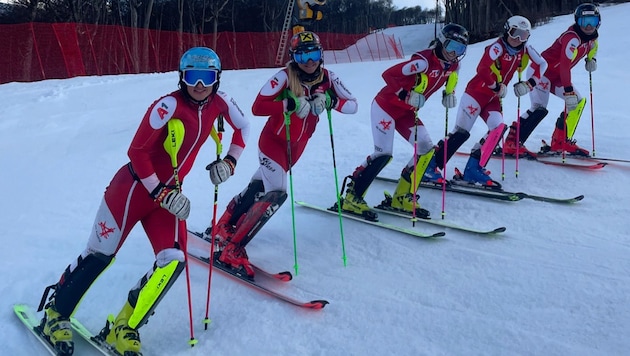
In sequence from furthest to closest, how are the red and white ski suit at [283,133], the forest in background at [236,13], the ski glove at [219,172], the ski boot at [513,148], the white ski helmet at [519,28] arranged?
the forest in background at [236,13]
the ski boot at [513,148]
the white ski helmet at [519,28]
the red and white ski suit at [283,133]
the ski glove at [219,172]

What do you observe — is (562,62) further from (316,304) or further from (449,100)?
(316,304)

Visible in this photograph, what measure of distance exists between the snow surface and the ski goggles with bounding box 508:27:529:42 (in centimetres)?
170

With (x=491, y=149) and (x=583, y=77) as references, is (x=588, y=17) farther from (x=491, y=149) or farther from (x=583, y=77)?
(x=583, y=77)

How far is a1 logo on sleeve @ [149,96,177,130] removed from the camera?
3.00 metres

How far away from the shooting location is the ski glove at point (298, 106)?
4.02 metres

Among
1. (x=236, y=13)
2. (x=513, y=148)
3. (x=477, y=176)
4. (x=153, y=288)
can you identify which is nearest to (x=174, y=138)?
(x=153, y=288)

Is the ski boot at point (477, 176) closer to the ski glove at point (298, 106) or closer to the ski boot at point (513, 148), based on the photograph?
the ski boot at point (513, 148)

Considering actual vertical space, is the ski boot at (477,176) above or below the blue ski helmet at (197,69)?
below

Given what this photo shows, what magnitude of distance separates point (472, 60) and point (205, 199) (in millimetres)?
11735

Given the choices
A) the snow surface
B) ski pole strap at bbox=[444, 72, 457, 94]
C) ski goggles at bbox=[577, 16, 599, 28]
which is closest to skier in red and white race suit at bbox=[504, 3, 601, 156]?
ski goggles at bbox=[577, 16, 599, 28]

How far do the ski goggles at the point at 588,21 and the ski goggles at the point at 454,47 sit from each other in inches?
108

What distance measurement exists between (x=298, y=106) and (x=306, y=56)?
417 millimetres

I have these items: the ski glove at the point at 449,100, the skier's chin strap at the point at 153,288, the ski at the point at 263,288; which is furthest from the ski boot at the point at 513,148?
the skier's chin strap at the point at 153,288

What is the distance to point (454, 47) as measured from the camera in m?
5.04
